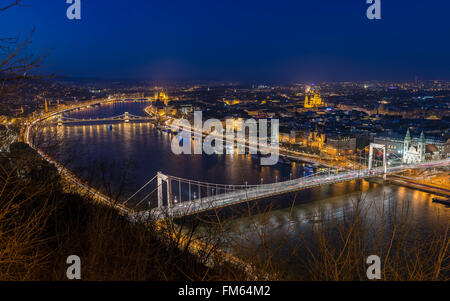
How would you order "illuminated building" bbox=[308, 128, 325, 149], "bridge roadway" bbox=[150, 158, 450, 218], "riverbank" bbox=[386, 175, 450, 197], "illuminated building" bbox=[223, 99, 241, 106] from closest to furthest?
"bridge roadway" bbox=[150, 158, 450, 218], "riverbank" bbox=[386, 175, 450, 197], "illuminated building" bbox=[308, 128, 325, 149], "illuminated building" bbox=[223, 99, 241, 106]

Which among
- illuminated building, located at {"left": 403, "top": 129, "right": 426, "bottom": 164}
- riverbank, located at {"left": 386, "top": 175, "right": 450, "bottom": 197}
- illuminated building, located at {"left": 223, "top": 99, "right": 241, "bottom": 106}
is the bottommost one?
riverbank, located at {"left": 386, "top": 175, "right": 450, "bottom": 197}
